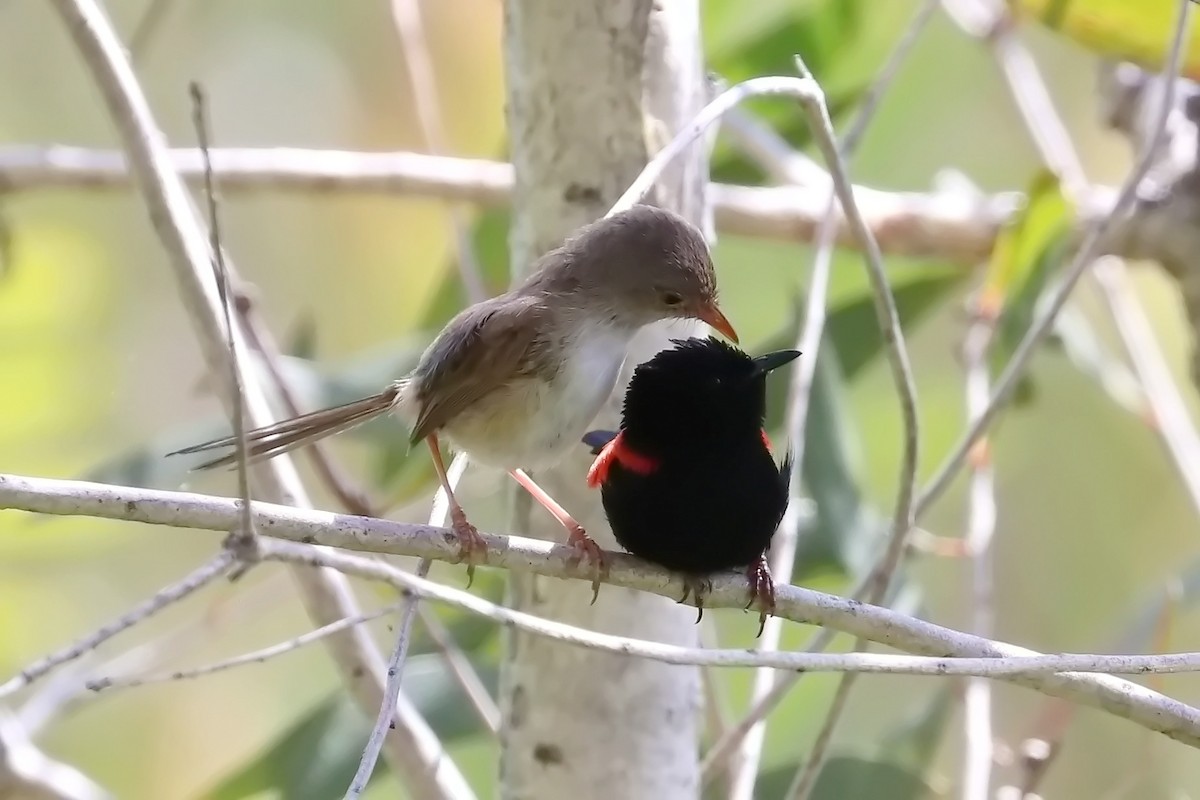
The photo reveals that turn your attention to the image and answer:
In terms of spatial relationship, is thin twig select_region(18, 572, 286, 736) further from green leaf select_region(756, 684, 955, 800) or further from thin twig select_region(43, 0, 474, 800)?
green leaf select_region(756, 684, 955, 800)

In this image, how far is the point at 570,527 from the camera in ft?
3.96

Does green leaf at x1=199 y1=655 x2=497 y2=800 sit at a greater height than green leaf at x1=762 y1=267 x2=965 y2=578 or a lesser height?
lesser

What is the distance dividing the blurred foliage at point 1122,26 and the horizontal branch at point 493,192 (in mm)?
309

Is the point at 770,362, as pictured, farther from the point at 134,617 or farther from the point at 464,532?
the point at 134,617

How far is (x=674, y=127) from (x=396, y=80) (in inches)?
105

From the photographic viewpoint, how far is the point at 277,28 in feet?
13.6

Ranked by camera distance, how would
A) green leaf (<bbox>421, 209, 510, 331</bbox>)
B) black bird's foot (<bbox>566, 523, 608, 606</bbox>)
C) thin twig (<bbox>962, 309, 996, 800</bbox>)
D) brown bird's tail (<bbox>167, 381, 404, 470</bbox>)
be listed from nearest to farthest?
black bird's foot (<bbox>566, 523, 608, 606</bbox>)
brown bird's tail (<bbox>167, 381, 404, 470</bbox>)
thin twig (<bbox>962, 309, 996, 800</bbox>)
green leaf (<bbox>421, 209, 510, 331</bbox>)

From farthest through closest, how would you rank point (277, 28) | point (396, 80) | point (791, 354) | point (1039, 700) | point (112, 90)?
1. point (277, 28)
2. point (396, 80)
3. point (1039, 700)
4. point (112, 90)
5. point (791, 354)

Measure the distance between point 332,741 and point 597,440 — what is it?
0.78 m

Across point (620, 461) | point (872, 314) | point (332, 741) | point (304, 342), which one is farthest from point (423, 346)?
point (620, 461)

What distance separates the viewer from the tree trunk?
1.23 meters

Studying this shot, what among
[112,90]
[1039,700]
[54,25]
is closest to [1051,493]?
[1039,700]

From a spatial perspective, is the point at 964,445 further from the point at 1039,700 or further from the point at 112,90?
the point at 1039,700

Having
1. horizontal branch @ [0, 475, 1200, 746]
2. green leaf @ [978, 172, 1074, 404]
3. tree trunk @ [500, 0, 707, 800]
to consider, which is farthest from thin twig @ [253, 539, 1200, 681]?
green leaf @ [978, 172, 1074, 404]
